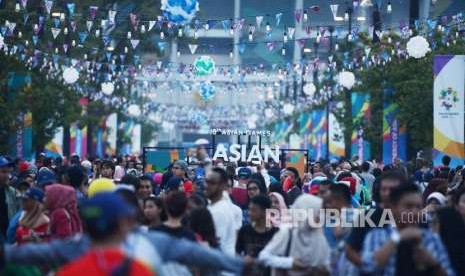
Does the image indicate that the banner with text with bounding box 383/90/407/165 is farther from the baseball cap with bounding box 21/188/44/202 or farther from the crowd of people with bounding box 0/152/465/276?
the baseball cap with bounding box 21/188/44/202

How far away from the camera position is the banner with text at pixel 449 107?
30609mm

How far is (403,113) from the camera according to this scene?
40.5 meters

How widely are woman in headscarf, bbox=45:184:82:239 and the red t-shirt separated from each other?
212 inches

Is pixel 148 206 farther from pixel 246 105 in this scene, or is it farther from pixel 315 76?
pixel 246 105

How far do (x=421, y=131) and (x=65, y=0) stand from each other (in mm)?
14828

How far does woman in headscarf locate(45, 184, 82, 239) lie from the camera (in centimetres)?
1230

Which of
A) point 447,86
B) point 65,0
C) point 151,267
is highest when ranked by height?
point 65,0

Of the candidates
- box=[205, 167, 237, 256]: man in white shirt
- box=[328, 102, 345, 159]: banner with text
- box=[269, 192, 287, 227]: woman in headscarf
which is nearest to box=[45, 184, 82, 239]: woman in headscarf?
box=[205, 167, 237, 256]: man in white shirt

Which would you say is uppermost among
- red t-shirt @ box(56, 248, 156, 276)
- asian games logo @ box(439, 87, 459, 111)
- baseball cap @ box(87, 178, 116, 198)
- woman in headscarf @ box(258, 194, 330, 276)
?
asian games logo @ box(439, 87, 459, 111)

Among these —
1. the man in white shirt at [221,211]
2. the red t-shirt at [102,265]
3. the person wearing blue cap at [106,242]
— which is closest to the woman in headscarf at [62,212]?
the man in white shirt at [221,211]

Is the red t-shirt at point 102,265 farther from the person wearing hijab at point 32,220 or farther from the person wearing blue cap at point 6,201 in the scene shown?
the person wearing blue cap at point 6,201

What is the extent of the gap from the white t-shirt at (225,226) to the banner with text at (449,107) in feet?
61.6

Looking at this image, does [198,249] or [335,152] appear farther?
[335,152]

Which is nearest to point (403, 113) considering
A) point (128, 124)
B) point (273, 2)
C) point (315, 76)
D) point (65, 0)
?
point (65, 0)
